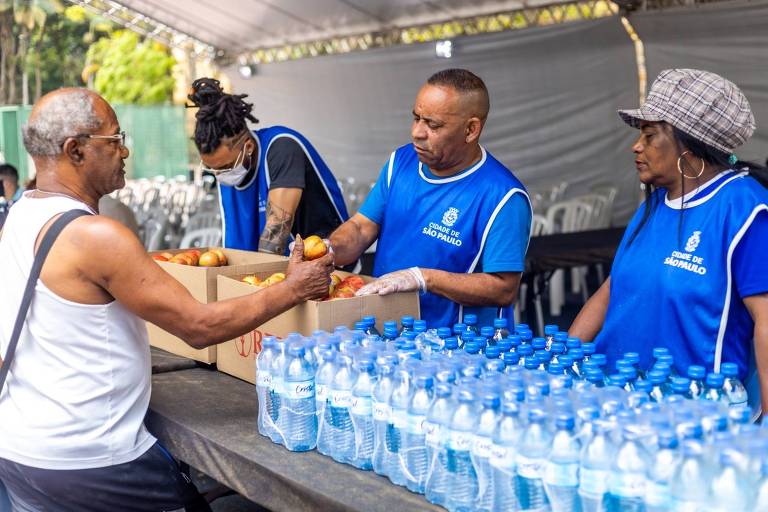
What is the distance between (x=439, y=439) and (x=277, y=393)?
607mm

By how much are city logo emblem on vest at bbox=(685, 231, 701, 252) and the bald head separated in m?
0.97

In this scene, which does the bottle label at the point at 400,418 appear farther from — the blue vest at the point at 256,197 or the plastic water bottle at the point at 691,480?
the blue vest at the point at 256,197

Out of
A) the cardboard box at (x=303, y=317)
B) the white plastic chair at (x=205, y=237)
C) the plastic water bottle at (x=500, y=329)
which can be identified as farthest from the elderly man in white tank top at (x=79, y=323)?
the white plastic chair at (x=205, y=237)

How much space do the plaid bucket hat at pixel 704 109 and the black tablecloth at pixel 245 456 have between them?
136cm

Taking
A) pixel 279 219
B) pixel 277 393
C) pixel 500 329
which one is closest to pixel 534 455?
pixel 277 393

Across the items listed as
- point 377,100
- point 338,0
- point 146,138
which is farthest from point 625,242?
point 146,138

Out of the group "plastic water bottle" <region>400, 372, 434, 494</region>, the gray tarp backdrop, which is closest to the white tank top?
"plastic water bottle" <region>400, 372, 434, 494</region>

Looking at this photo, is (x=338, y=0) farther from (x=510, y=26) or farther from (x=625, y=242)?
(x=625, y=242)

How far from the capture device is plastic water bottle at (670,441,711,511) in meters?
1.55

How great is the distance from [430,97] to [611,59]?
7.03m

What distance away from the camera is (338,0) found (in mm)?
11375

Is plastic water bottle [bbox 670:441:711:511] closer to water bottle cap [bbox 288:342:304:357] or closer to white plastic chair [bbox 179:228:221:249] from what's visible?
water bottle cap [bbox 288:342:304:357]

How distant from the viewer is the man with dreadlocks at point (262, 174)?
383 centimetres

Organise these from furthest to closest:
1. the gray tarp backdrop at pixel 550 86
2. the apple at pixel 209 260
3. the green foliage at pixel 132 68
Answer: the green foliage at pixel 132 68
the gray tarp backdrop at pixel 550 86
the apple at pixel 209 260
